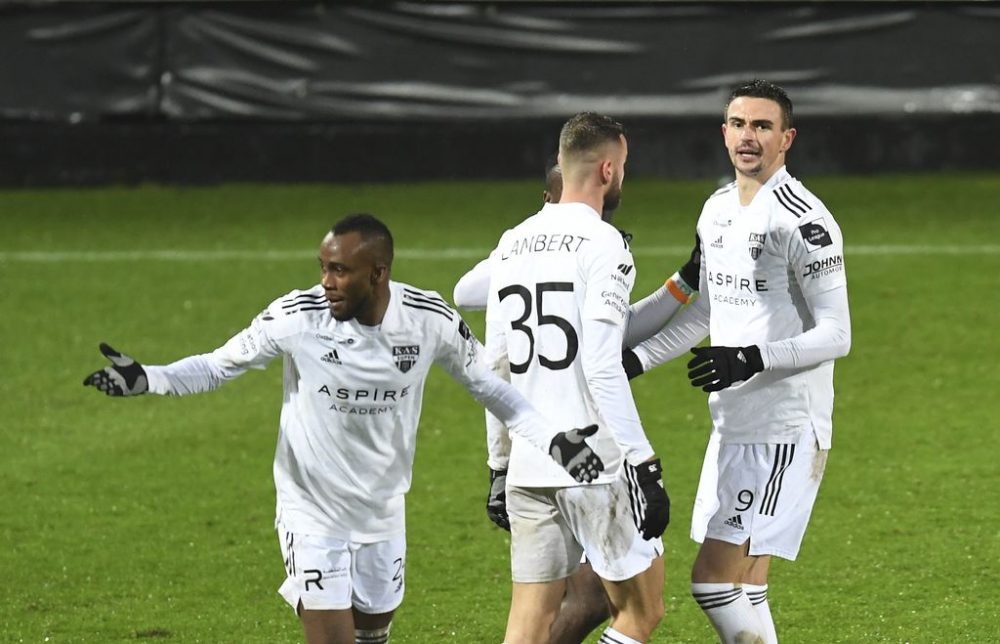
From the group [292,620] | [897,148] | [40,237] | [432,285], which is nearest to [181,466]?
[292,620]

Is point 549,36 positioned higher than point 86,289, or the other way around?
point 549,36

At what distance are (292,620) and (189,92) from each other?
11.5 metres

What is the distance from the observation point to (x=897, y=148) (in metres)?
17.7

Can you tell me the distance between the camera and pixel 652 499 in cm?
508

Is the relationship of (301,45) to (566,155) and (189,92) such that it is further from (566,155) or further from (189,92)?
(566,155)

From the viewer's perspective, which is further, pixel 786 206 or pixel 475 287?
pixel 475 287

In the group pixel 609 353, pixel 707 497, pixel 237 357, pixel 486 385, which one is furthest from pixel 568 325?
pixel 237 357

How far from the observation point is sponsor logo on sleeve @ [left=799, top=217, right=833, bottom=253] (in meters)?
5.56

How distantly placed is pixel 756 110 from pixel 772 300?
2.19 feet

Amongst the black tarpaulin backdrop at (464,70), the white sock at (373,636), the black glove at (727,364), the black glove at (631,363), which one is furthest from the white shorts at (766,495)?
the black tarpaulin backdrop at (464,70)

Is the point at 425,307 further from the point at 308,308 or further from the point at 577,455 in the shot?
the point at 577,455

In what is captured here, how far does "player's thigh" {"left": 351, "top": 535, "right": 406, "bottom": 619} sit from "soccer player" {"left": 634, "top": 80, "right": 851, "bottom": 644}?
1020mm

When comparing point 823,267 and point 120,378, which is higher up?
point 823,267

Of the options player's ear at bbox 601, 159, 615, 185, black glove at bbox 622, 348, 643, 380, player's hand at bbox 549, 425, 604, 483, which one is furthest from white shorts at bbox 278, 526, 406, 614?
player's ear at bbox 601, 159, 615, 185
